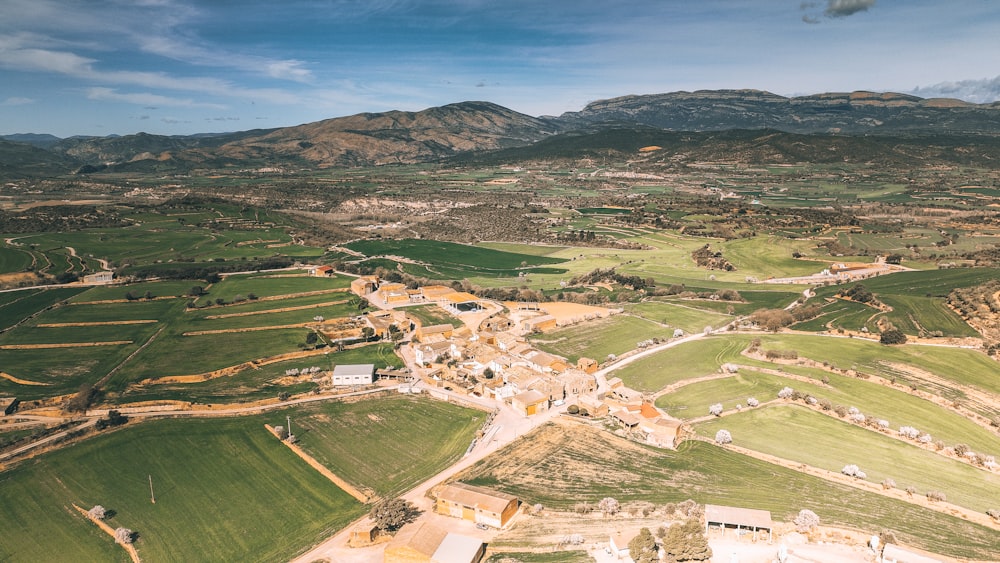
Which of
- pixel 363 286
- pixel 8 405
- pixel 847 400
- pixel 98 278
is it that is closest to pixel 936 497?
pixel 847 400

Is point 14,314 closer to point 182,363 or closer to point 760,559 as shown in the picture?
point 182,363

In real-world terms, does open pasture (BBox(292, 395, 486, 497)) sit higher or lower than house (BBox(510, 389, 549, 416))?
lower

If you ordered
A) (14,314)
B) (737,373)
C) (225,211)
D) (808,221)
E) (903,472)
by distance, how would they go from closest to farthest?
(903,472), (737,373), (14,314), (808,221), (225,211)

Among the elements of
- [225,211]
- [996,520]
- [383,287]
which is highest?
[225,211]

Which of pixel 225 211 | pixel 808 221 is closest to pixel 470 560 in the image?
pixel 808 221

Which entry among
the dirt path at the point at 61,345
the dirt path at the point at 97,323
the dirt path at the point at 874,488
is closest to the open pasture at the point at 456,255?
the dirt path at the point at 97,323

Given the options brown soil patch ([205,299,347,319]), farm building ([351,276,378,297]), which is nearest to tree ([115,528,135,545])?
brown soil patch ([205,299,347,319])

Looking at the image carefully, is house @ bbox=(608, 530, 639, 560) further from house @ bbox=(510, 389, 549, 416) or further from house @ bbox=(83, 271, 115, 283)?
house @ bbox=(83, 271, 115, 283)
